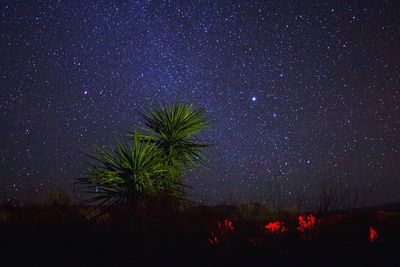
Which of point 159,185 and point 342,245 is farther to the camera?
point 159,185

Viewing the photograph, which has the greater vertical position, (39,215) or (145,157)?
(145,157)

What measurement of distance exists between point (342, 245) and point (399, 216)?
153 centimetres

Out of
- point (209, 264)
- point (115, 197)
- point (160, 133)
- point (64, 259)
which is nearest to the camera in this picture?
point (209, 264)

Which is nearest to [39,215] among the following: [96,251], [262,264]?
[96,251]

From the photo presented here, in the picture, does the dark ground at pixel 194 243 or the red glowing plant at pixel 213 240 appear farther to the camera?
the red glowing plant at pixel 213 240

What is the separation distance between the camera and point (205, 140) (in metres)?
→ 10.3

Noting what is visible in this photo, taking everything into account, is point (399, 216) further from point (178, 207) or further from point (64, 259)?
point (64, 259)

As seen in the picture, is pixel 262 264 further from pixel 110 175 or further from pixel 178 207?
pixel 110 175

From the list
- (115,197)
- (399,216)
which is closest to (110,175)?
(115,197)

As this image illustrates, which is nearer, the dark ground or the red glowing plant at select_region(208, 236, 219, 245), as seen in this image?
the dark ground

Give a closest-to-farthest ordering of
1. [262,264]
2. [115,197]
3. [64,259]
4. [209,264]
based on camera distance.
→ [262,264]
[209,264]
[64,259]
[115,197]

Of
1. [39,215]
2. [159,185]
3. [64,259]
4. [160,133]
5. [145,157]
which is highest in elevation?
[160,133]

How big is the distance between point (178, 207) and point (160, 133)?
77.9 inches

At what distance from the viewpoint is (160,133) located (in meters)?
10.2
